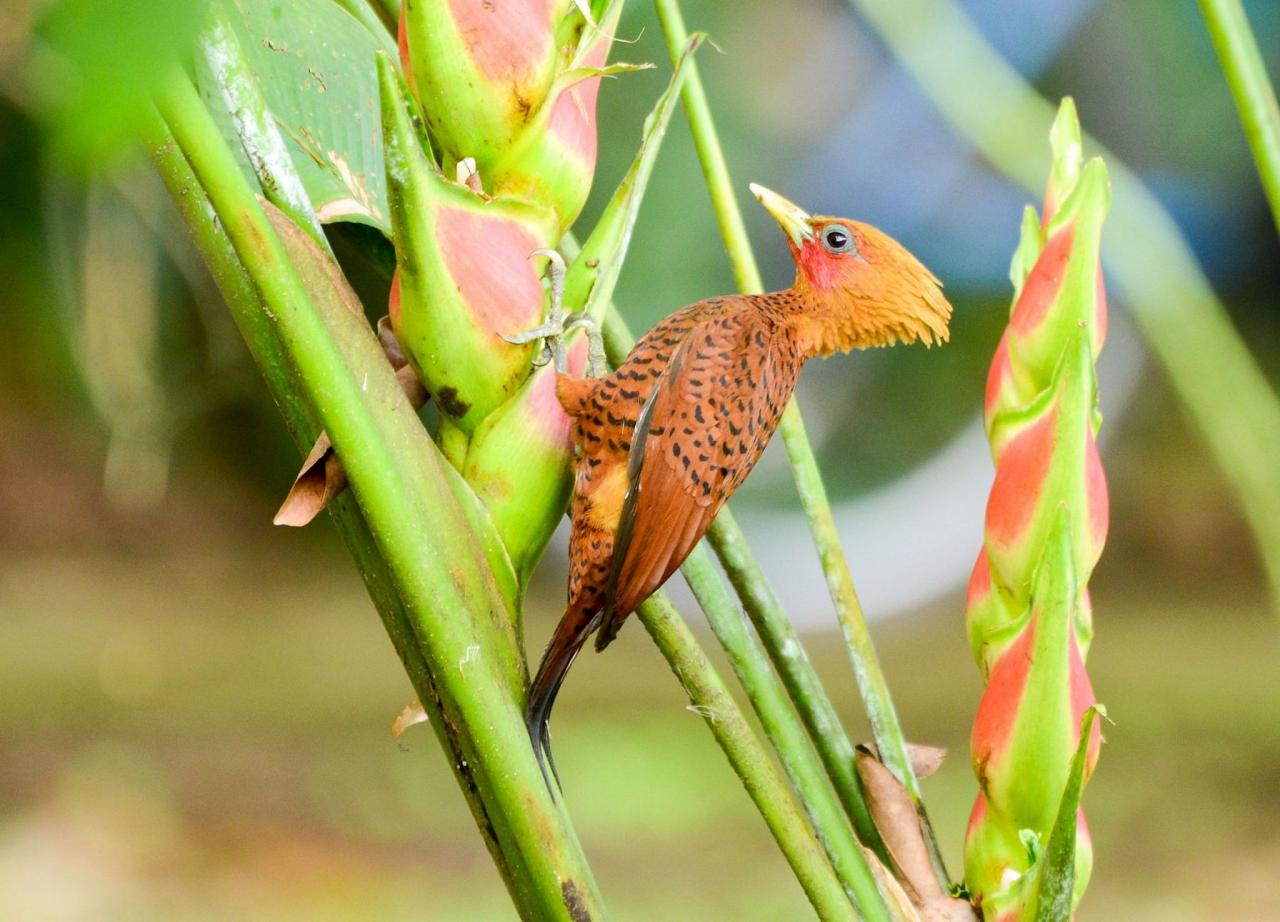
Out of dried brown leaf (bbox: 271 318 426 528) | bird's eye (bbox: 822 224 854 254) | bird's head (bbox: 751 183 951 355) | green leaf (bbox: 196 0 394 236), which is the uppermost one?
green leaf (bbox: 196 0 394 236)

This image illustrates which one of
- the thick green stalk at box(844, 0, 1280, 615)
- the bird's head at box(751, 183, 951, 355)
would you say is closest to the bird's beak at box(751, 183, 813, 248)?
the bird's head at box(751, 183, 951, 355)

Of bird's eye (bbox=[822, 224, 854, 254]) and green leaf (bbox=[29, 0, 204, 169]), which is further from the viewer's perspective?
bird's eye (bbox=[822, 224, 854, 254])

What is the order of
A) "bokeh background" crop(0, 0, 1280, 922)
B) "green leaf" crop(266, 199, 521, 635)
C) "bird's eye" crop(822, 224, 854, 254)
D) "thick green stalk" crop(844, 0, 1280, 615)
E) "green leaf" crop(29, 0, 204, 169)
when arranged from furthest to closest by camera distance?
"bokeh background" crop(0, 0, 1280, 922) → "thick green stalk" crop(844, 0, 1280, 615) → "bird's eye" crop(822, 224, 854, 254) → "green leaf" crop(266, 199, 521, 635) → "green leaf" crop(29, 0, 204, 169)

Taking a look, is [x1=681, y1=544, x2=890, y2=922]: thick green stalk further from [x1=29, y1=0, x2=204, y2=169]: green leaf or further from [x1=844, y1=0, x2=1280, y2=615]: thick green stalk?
[x1=844, y1=0, x2=1280, y2=615]: thick green stalk

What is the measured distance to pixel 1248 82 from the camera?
0.20 metres

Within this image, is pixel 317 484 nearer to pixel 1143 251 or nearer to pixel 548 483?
pixel 548 483

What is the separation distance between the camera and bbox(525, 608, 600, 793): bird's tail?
0.65 feet

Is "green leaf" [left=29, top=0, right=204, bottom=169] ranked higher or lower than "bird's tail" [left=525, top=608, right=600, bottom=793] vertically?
higher

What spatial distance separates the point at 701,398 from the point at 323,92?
0.10 m

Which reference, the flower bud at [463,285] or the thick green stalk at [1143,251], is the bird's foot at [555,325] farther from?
the thick green stalk at [1143,251]

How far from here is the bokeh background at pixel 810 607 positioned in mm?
778

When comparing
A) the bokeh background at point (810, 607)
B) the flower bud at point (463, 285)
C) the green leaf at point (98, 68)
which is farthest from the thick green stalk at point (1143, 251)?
the green leaf at point (98, 68)

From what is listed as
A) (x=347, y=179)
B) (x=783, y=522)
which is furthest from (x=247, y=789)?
(x=347, y=179)

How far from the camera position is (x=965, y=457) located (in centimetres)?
85
